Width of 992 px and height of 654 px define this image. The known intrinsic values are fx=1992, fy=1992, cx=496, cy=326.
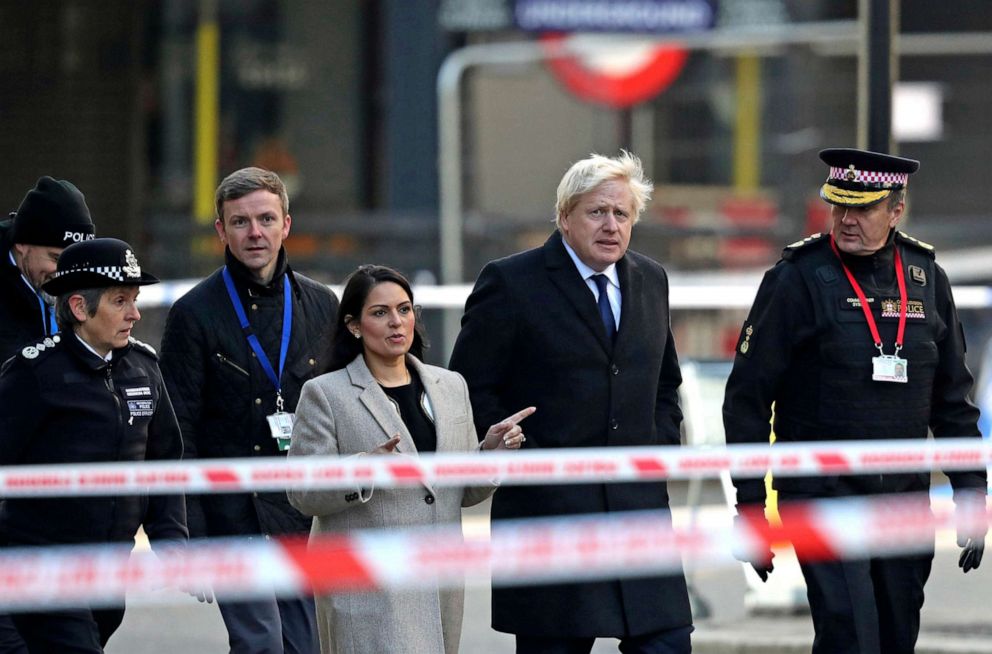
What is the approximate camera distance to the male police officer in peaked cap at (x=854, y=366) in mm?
5973

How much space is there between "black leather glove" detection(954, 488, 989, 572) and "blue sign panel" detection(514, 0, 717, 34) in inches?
320

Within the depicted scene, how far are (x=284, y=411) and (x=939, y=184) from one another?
15059 millimetres

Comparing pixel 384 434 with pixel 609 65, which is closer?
pixel 384 434

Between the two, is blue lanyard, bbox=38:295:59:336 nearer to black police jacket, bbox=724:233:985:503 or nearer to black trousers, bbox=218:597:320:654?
black trousers, bbox=218:597:320:654

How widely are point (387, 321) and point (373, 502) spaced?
50cm

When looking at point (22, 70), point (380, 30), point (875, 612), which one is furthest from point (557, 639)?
point (22, 70)

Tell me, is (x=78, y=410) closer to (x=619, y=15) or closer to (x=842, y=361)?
(x=842, y=361)

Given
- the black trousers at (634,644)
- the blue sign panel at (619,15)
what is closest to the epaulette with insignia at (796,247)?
the black trousers at (634,644)

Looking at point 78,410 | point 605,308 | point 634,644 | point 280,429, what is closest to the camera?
point 78,410

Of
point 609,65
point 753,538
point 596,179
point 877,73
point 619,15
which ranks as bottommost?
point 753,538

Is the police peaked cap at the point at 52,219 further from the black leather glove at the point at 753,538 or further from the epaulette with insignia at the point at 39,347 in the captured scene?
the black leather glove at the point at 753,538

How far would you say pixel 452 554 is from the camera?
5.55 metres

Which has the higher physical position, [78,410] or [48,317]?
[48,317]

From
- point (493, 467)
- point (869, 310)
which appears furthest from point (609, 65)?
point (493, 467)
